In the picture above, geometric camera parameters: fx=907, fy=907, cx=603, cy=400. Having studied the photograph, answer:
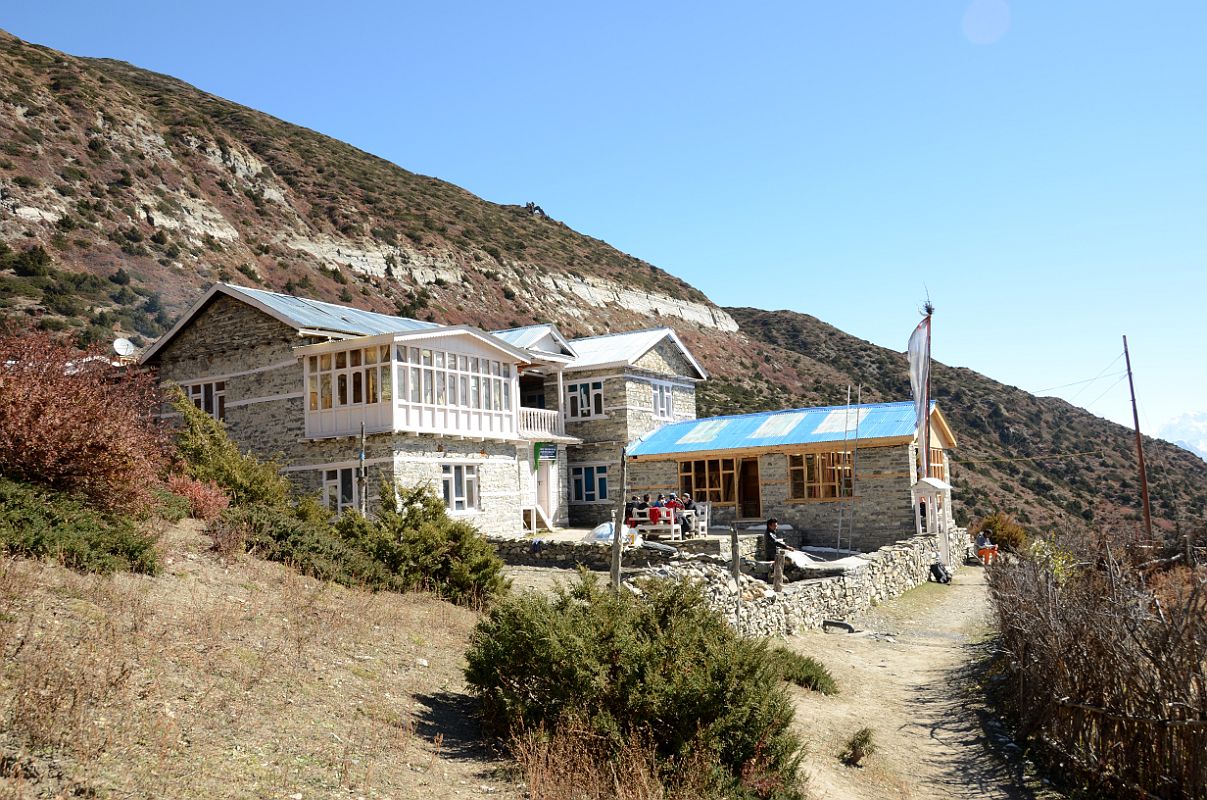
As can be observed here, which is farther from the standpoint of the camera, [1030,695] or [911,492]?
[911,492]

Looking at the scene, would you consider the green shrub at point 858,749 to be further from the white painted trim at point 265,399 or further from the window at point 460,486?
the white painted trim at point 265,399

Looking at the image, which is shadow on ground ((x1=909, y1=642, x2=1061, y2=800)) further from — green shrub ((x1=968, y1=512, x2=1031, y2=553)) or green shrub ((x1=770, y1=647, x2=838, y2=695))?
green shrub ((x1=968, y1=512, x2=1031, y2=553))

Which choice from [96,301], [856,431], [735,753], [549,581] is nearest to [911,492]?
[856,431]

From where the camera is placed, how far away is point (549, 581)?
20.6 m

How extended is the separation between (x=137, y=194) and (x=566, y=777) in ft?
189

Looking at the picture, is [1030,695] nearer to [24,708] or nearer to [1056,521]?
[24,708]

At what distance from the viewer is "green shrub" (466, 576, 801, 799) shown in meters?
8.37

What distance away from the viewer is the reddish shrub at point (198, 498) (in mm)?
15117

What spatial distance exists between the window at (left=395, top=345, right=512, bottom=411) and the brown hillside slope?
3030 centimetres

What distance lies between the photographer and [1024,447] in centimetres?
7381

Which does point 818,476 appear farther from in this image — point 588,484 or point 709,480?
point 588,484

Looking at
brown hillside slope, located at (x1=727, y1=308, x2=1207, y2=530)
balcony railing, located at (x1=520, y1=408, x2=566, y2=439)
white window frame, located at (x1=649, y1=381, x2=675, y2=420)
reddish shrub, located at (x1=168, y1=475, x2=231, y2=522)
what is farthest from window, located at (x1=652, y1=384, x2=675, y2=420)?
reddish shrub, located at (x1=168, y1=475, x2=231, y2=522)

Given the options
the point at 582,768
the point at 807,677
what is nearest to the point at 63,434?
the point at 582,768

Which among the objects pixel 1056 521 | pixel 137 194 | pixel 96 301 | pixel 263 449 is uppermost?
pixel 137 194
